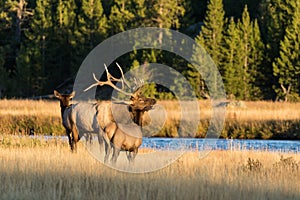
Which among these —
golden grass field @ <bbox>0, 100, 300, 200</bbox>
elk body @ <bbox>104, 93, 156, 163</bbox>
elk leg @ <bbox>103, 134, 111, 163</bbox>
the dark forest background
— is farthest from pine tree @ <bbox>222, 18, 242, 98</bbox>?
elk body @ <bbox>104, 93, 156, 163</bbox>

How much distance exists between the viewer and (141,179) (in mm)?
11047

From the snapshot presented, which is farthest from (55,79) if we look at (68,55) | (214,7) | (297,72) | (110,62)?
(297,72)

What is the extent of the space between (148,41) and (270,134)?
24885mm

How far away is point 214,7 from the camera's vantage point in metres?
46.6

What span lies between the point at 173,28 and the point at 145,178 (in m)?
42.4

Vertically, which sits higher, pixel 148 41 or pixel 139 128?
pixel 148 41

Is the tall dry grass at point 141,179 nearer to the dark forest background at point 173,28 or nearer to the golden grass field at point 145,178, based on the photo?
the golden grass field at point 145,178

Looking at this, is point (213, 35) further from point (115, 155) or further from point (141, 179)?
point (141, 179)

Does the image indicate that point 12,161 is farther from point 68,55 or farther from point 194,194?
point 68,55

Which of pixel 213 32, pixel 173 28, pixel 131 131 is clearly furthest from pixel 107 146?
pixel 173 28

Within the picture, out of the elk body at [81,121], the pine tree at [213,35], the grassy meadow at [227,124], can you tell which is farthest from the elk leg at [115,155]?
the pine tree at [213,35]

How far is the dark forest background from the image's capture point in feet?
153

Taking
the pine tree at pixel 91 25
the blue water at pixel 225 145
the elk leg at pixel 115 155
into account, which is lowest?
the blue water at pixel 225 145

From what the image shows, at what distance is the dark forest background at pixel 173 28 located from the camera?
153ft
